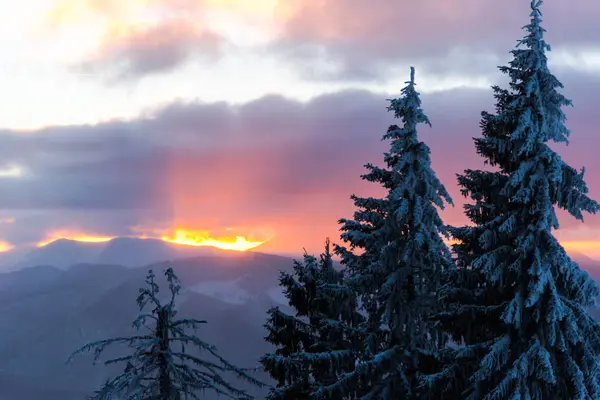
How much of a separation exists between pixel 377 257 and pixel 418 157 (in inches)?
149

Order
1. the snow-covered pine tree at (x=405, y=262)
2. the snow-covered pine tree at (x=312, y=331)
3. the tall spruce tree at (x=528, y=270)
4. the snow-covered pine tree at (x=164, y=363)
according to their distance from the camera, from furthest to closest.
Result: the snow-covered pine tree at (x=312, y=331)
the snow-covered pine tree at (x=405, y=262)
the tall spruce tree at (x=528, y=270)
the snow-covered pine tree at (x=164, y=363)

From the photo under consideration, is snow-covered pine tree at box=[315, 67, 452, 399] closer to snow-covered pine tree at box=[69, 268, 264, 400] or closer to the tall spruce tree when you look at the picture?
the tall spruce tree

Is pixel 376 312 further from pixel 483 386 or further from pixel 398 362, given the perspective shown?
pixel 483 386

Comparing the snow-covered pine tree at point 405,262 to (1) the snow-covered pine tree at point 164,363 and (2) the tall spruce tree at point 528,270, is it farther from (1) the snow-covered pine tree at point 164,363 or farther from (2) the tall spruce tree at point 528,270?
(1) the snow-covered pine tree at point 164,363

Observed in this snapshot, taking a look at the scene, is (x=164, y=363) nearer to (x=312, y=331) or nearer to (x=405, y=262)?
(x=405, y=262)

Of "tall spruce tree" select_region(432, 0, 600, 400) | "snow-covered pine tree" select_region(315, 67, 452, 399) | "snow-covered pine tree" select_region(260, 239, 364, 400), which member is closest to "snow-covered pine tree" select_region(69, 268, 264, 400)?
"tall spruce tree" select_region(432, 0, 600, 400)

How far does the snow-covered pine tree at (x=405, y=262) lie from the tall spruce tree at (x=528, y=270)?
2958 mm

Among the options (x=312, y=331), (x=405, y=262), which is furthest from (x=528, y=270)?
(x=312, y=331)

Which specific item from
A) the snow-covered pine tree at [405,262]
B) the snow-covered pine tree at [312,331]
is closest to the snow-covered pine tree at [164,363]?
the snow-covered pine tree at [405,262]

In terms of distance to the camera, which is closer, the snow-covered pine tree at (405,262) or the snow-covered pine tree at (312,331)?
the snow-covered pine tree at (405,262)

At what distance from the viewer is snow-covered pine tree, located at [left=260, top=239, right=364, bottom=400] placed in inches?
851

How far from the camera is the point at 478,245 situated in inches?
622

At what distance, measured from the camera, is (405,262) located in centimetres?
1908

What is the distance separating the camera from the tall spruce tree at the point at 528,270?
13.7 meters
